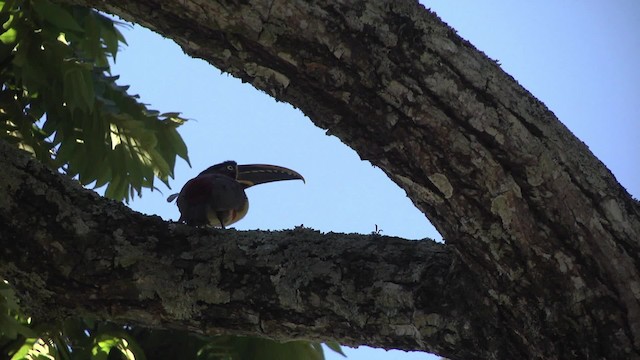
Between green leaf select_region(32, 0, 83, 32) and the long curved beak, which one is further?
the long curved beak

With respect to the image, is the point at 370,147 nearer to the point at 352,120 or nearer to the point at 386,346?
the point at 352,120

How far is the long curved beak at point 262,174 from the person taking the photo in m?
5.63

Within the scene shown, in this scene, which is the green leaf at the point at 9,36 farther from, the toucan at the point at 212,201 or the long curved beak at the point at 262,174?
the long curved beak at the point at 262,174

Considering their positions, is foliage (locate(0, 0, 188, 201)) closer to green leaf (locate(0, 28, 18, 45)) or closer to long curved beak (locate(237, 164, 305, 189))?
green leaf (locate(0, 28, 18, 45))

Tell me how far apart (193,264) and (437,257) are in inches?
32.4

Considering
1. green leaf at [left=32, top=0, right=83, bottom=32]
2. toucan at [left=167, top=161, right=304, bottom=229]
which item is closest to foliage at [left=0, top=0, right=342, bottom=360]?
green leaf at [left=32, top=0, right=83, bottom=32]

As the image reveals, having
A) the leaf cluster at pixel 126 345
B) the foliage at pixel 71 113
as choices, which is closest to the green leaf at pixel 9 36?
the foliage at pixel 71 113

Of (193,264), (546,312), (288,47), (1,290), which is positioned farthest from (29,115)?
(546,312)

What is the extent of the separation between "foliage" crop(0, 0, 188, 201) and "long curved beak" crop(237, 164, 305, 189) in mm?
653

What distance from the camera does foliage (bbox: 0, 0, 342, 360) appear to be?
4.17m

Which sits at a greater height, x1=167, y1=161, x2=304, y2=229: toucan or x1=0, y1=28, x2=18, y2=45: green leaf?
x1=0, y1=28, x2=18, y2=45: green leaf

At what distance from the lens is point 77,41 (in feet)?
16.1

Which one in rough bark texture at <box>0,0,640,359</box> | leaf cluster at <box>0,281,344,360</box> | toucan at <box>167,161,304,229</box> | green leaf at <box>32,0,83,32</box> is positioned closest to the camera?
rough bark texture at <box>0,0,640,359</box>

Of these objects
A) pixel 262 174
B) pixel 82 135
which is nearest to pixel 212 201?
pixel 82 135
